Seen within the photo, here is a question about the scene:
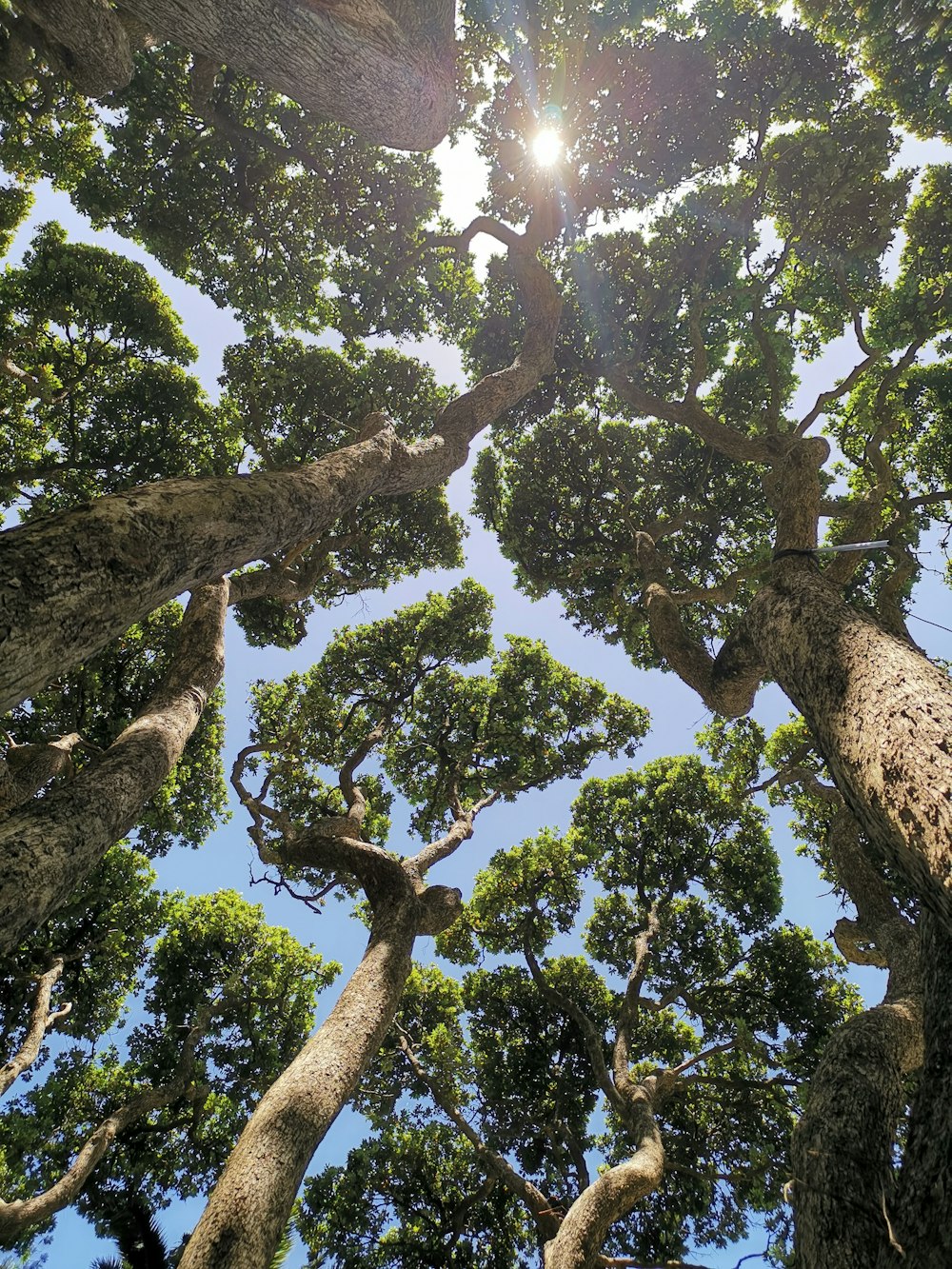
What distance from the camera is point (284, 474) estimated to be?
546 centimetres

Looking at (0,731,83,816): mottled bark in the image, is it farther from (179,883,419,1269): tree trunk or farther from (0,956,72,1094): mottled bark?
(179,883,419,1269): tree trunk

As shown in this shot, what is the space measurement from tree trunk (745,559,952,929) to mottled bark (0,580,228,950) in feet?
17.4

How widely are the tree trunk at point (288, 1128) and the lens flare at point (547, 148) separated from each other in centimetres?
1496

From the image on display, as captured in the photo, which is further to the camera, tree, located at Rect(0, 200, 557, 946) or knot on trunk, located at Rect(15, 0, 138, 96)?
tree, located at Rect(0, 200, 557, 946)

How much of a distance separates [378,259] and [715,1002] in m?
17.0

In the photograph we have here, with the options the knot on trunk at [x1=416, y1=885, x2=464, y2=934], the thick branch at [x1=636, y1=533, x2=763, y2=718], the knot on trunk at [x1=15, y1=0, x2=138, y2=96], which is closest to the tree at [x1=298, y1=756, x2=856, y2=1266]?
the knot on trunk at [x1=416, y1=885, x2=464, y2=934]

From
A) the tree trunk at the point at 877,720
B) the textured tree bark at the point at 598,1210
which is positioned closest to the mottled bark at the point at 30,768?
the textured tree bark at the point at 598,1210

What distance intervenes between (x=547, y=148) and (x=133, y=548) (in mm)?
13451

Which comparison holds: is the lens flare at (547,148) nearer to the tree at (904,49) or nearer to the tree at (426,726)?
the tree at (904,49)

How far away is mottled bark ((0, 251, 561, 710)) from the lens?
297 centimetres

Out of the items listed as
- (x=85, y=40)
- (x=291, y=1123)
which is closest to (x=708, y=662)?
(x=291, y=1123)

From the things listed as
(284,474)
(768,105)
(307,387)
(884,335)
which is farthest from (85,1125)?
(768,105)

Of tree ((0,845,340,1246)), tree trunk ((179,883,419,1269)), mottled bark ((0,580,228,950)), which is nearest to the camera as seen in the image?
tree trunk ((179,883,419,1269))

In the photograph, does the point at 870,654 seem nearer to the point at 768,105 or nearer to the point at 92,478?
the point at 768,105
